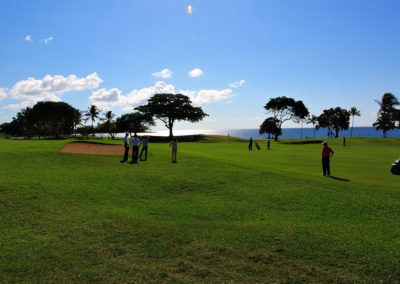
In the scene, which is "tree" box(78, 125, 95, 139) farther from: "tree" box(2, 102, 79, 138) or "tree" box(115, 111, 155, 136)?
"tree" box(115, 111, 155, 136)

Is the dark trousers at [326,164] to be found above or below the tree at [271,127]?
below

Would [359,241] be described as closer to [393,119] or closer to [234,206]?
[234,206]

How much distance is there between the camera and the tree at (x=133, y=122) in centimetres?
9783

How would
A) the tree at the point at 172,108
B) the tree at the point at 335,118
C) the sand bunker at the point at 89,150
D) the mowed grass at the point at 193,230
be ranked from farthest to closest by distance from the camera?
the tree at the point at 335,118
the tree at the point at 172,108
the sand bunker at the point at 89,150
the mowed grass at the point at 193,230

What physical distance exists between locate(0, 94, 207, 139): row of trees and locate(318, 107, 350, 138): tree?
6291 centimetres

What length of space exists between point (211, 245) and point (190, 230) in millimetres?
1189

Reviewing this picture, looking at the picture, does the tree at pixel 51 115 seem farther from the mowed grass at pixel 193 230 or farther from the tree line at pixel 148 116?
the mowed grass at pixel 193 230

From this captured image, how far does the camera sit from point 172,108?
87312 millimetres

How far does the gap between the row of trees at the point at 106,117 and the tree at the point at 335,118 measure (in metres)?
62.9

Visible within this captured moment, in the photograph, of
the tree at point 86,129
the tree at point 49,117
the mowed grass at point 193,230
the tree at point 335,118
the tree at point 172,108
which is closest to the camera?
the mowed grass at point 193,230

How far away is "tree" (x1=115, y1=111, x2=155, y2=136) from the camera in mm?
97831

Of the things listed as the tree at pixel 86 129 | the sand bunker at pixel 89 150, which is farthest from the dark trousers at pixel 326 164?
the tree at pixel 86 129

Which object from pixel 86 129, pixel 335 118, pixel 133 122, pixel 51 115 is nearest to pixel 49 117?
pixel 51 115

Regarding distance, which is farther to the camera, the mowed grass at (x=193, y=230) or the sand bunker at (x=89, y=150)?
the sand bunker at (x=89, y=150)
